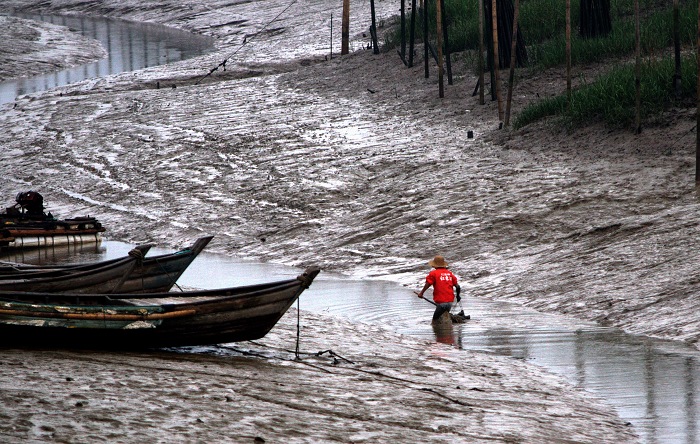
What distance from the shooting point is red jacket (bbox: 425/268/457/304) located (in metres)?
12.0

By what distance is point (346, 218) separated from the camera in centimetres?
1789

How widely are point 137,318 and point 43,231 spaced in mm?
10086

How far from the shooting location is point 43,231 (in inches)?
755

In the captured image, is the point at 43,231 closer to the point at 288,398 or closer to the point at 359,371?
the point at 359,371

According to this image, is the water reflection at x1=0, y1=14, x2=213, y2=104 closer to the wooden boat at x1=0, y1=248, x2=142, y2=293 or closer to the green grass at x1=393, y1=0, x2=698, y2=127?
the green grass at x1=393, y1=0, x2=698, y2=127

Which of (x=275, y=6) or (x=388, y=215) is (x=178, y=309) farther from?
(x=275, y=6)

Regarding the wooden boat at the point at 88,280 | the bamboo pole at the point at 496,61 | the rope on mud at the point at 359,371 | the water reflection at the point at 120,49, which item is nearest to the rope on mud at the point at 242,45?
the water reflection at the point at 120,49

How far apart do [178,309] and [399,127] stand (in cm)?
1307

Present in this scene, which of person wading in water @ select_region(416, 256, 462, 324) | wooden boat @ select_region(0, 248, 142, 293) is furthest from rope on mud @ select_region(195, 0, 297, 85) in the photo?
wooden boat @ select_region(0, 248, 142, 293)

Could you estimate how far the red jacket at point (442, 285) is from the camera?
39.5ft

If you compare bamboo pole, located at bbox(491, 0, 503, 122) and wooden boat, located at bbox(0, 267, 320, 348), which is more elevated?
bamboo pole, located at bbox(491, 0, 503, 122)

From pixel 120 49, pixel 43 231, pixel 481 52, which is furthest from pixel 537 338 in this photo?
pixel 120 49

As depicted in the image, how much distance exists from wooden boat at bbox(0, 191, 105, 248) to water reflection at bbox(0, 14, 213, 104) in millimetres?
15071

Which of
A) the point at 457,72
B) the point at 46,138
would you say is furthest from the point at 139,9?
the point at 457,72
